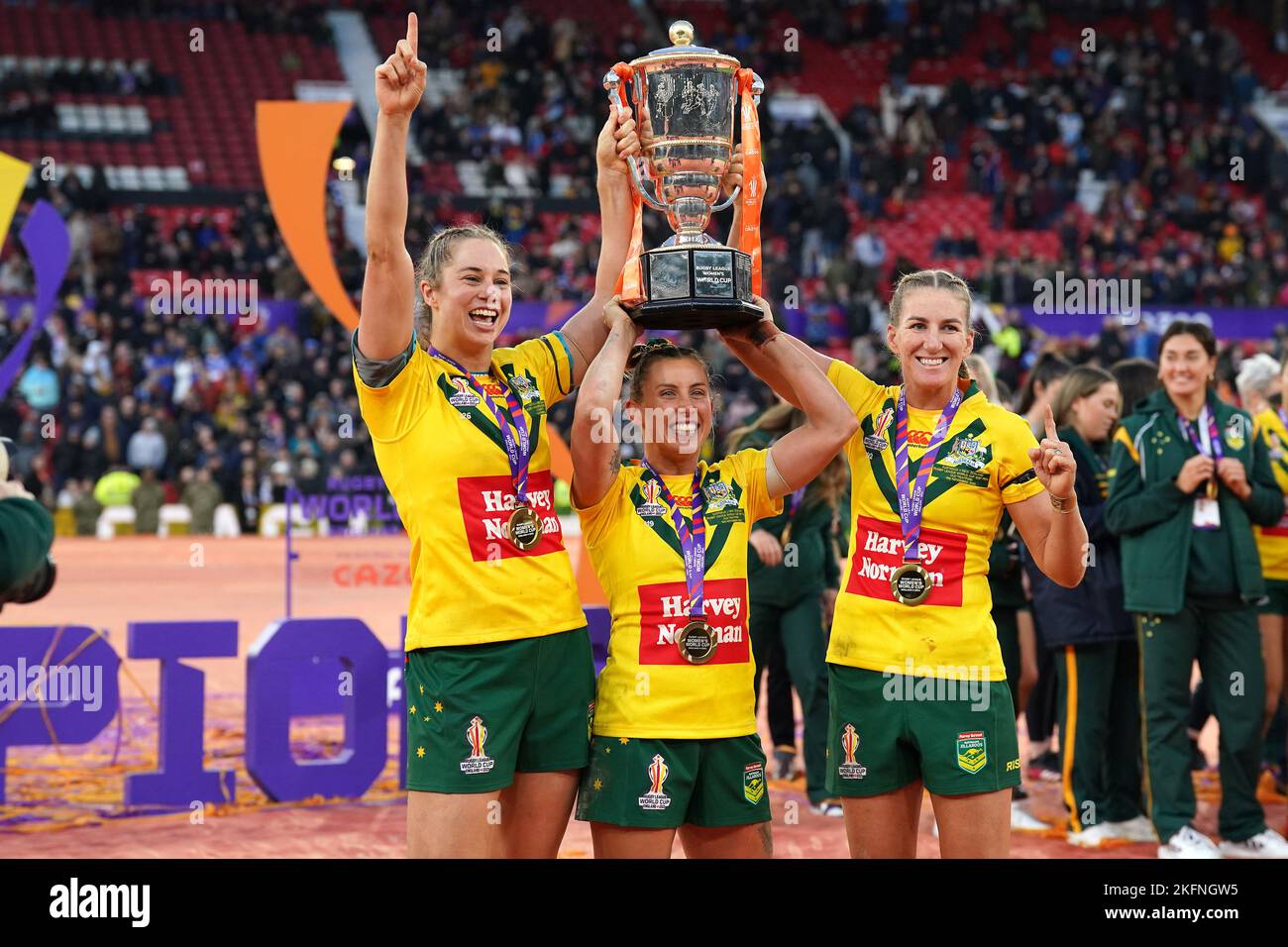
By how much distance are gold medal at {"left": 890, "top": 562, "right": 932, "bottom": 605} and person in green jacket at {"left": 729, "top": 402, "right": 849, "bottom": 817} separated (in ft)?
8.49

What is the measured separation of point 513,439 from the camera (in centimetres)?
354

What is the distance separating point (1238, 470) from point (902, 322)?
8.10 ft

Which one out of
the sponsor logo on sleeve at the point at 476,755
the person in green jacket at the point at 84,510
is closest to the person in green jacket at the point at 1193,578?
the sponsor logo on sleeve at the point at 476,755

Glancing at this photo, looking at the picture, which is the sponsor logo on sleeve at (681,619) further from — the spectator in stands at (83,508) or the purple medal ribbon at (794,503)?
the spectator in stands at (83,508)

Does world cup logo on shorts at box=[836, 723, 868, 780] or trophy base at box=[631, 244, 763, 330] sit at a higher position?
trophy base at box=[631, 244, 763, 330]

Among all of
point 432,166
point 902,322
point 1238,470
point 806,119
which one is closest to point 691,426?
point 902,322

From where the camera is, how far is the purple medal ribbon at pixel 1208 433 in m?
5.64

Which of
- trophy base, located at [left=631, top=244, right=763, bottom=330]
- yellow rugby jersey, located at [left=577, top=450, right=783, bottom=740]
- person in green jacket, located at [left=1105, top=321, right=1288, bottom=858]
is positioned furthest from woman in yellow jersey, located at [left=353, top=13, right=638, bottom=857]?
person in green jacket, located at [left=1105, top=321, right=1288, bottom=858]

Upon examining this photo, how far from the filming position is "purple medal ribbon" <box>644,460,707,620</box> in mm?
3518

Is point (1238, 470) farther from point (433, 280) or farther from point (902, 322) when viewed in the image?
point (433, 280)

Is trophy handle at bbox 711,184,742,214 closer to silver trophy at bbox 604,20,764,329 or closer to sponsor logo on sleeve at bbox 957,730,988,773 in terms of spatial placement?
silver trophy at bbox 604,20,764,329

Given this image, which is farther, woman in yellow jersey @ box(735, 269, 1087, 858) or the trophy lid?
the trophy lid

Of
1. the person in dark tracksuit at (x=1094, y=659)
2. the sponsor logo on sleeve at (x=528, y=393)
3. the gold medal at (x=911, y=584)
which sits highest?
the sponsor logo on sleeve at (x=528, y=393)

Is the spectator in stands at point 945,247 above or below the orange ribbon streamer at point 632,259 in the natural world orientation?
above
